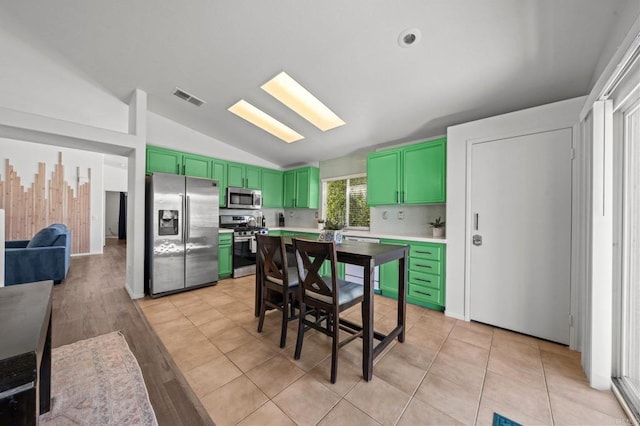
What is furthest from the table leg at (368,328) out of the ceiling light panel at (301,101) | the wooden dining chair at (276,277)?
the ceiling light panel at (301,101)

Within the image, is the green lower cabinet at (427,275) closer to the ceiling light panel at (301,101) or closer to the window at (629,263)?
the window at (629,263)

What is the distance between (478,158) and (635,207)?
119 centimetres

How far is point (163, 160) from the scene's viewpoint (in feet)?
12.2

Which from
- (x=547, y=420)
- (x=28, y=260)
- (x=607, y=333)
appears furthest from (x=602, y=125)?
(x=28, y=260)

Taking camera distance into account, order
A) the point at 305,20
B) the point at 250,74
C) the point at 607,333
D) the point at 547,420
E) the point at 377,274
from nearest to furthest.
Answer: the point at 547,420
the point at 607,333
the point at 305,20
the point at 250,74
the point at 377,274

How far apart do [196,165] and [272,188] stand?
160cm

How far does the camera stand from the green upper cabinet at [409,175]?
9.90ft

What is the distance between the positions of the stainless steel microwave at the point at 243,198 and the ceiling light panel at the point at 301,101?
197cm

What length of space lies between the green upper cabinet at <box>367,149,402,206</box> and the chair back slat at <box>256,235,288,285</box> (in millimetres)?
2017

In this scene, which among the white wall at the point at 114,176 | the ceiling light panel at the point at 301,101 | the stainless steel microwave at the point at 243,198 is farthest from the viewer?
the white wall at the point at 114,176

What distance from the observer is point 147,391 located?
5.01 ft

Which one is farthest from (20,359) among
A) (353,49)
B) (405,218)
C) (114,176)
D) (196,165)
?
(114,176)

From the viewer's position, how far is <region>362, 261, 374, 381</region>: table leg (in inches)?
65.1

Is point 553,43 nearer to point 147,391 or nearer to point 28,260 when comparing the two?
point 147,391
